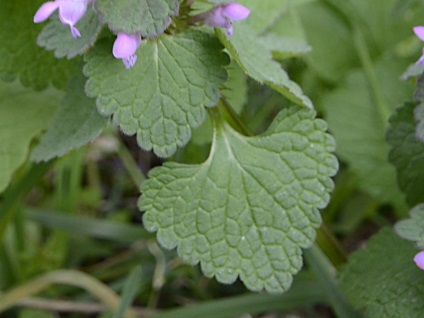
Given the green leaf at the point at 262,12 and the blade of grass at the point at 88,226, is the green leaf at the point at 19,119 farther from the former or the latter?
the green leaf at the point at 262,12

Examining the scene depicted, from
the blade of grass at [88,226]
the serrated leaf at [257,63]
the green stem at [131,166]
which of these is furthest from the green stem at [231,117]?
the green stem at [131,166]

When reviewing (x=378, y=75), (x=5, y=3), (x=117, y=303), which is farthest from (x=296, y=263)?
(x=378, y=75)

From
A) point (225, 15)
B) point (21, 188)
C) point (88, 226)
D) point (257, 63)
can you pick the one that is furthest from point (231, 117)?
point (88, 226)

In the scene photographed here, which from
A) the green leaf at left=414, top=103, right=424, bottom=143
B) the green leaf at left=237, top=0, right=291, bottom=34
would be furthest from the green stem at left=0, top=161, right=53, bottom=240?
the green leaf at left=414, top=103, right=424, bottom=143

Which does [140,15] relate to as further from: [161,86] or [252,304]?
[252,304]

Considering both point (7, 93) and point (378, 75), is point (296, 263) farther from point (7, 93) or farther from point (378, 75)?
point (378, 75)

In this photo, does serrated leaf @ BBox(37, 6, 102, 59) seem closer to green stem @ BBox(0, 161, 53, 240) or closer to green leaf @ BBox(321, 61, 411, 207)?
green stem @ BBox(0, 161, 53, 240)

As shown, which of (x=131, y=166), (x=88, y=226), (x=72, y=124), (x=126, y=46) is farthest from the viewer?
(x=131, y=166)
